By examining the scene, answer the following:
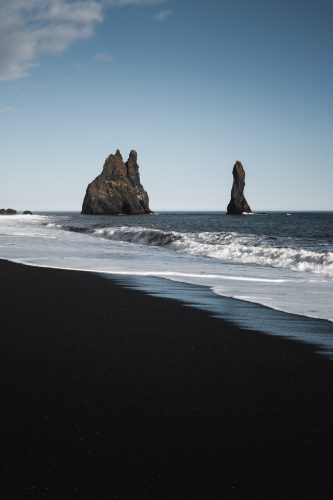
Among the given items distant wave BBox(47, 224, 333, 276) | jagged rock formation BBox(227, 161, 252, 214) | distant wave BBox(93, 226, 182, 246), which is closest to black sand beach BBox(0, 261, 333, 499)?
distant wave BBox(47, 224, 333, 276)

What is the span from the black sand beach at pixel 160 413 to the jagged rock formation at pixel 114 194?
11696 centimetres

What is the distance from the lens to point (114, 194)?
399 feet

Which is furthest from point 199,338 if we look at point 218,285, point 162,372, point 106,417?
point 218,285

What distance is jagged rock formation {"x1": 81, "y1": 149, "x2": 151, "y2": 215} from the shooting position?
119375 millimetres

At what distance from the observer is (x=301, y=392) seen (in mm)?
2643

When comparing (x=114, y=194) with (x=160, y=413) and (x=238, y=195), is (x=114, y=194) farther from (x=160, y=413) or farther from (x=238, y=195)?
(x=160, y=413)

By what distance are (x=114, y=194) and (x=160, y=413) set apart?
121449mm

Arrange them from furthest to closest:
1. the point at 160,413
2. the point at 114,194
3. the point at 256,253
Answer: the point at 114,194 → the point at 256,253 → the point at 160,413

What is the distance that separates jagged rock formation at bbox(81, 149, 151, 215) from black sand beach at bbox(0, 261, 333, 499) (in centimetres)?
11696

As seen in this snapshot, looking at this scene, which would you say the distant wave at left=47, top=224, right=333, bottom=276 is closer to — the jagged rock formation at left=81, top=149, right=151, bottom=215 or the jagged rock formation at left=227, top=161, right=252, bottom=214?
the jagged rock formation at left=81, top=149, right=151, bottom=215

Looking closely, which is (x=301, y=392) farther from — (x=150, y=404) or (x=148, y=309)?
(x=148, y=309)

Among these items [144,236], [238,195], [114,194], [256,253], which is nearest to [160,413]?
[256,253]

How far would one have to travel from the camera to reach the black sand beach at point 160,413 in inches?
66.5

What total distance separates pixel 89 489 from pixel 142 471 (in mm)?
228
